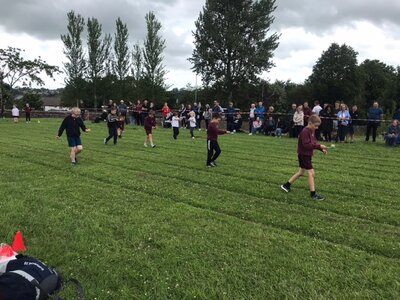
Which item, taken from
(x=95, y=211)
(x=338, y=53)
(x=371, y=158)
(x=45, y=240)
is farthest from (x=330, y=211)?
(x=338, y=53)

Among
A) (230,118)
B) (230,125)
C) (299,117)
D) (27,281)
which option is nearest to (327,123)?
(299,117)

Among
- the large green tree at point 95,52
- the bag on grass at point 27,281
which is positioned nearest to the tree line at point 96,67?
the large green tree at point 95,52

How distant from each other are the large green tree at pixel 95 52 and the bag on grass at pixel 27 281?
46.4 meters

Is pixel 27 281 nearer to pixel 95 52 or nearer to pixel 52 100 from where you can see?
pixel 95 52

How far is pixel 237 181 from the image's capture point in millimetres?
9289

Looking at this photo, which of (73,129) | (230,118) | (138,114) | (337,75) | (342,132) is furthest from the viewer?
(337,75)

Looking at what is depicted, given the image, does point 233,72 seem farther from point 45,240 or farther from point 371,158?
point 45,240

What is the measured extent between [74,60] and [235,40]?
67.6ft

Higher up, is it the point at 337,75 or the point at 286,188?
the point at 337,75

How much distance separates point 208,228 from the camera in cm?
584

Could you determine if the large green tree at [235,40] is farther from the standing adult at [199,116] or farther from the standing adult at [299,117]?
the standing adult at [299,117]

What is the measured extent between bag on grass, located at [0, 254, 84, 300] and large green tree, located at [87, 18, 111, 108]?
46.4 metres

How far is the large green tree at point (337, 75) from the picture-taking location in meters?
54.8

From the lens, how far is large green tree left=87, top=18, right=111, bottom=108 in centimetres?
4719
